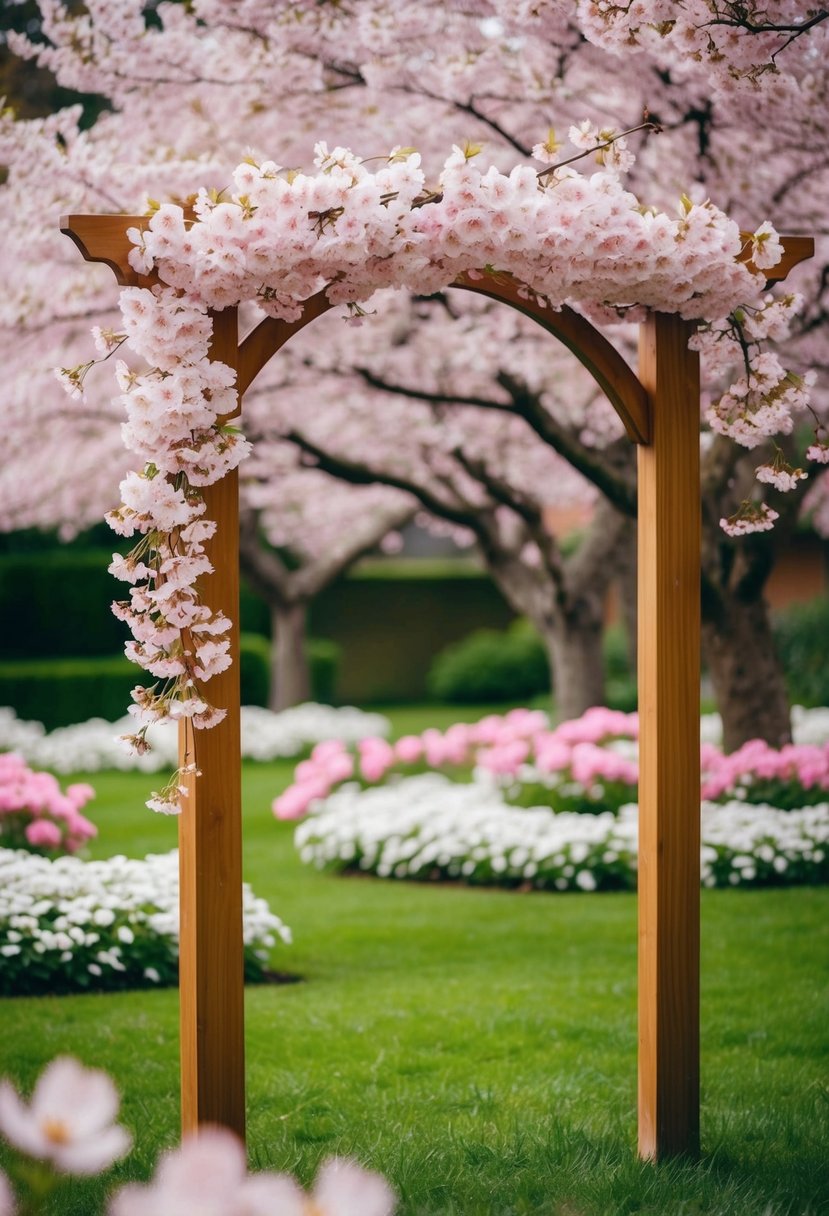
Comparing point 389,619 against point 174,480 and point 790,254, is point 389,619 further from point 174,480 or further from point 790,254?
point 174,480

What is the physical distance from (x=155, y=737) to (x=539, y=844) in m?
6.38

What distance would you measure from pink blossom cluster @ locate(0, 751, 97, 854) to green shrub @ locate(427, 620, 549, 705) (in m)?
12.2

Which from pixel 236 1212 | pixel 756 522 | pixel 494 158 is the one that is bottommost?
pixel 236 1212

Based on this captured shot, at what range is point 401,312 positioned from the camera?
825 cm

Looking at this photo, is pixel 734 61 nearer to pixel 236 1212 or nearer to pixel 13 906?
pixel 236 1212

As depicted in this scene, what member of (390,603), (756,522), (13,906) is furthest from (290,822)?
(390,603)

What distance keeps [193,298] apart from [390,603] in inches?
685

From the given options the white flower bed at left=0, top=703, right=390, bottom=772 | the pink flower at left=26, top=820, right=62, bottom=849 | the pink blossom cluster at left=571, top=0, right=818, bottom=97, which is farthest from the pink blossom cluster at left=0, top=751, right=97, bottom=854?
the white flower bed at left=0, top=703, right=390, bottom=772

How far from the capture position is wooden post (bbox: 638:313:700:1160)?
3.30 meters

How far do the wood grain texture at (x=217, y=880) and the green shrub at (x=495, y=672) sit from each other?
1522cm

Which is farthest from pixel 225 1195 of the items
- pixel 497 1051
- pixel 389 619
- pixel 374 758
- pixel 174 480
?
pixel 389 619

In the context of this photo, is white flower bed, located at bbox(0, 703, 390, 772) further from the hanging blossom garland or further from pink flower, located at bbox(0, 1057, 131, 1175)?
pink flower, located at bbox(0, 1057, 131, 1175)

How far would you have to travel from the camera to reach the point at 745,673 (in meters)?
7.54

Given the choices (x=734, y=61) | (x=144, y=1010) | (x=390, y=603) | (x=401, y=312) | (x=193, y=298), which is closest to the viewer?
(x=193, y=298)
